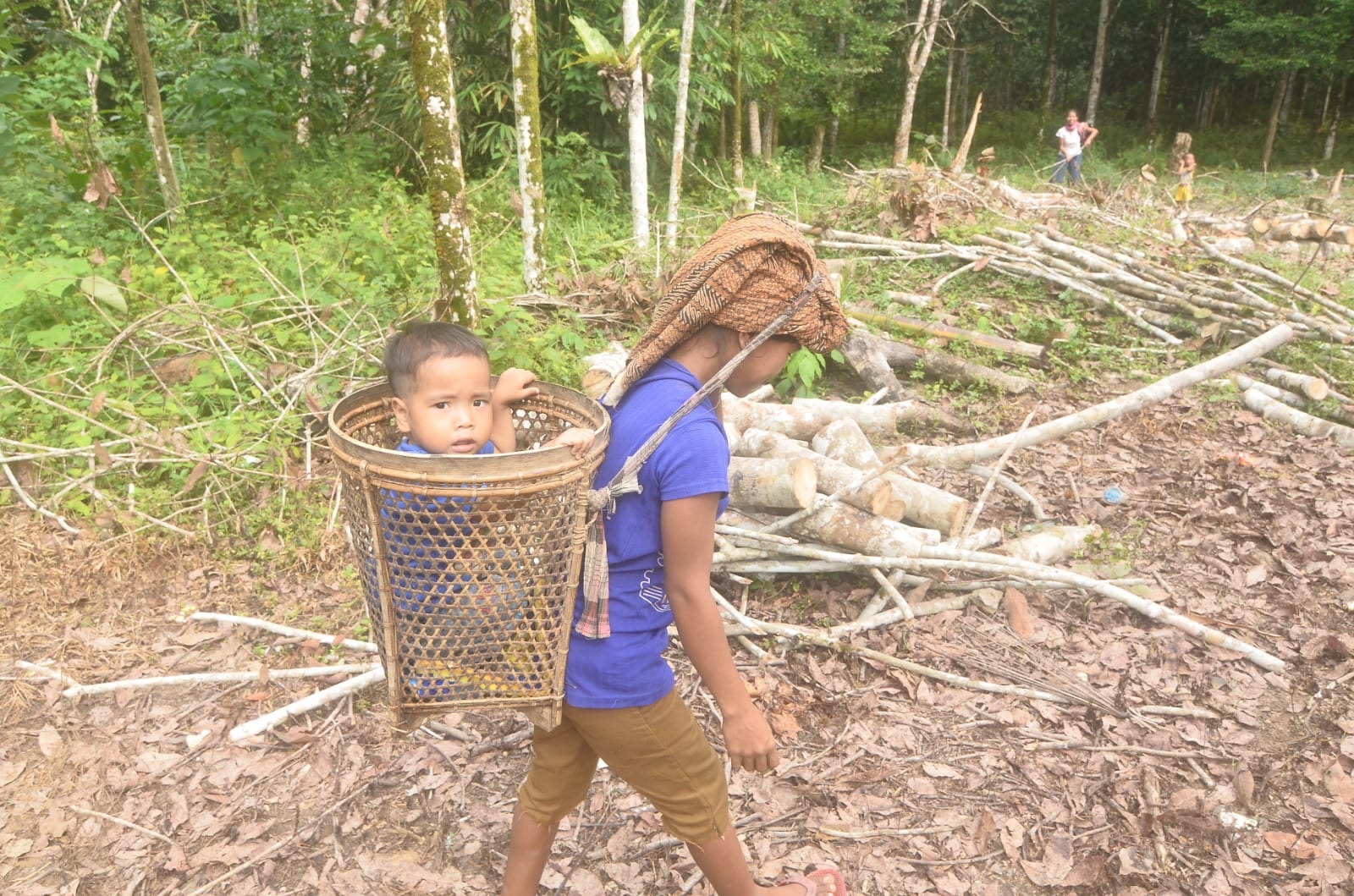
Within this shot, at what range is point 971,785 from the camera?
2957 mm

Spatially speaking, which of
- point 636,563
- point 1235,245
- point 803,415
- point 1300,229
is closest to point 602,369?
point 803,415

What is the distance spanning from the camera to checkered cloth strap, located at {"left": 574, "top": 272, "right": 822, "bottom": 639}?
5.41 ft

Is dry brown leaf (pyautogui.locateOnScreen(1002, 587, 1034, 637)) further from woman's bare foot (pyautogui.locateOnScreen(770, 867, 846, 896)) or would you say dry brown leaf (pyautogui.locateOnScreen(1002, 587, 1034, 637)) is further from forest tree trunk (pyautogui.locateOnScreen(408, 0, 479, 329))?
forest tree trunk (pyautogui.locateOnScreen(408, 0, 479, 329))

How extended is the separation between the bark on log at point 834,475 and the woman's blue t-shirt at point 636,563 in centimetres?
207

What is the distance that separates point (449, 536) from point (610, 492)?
1.09 ft

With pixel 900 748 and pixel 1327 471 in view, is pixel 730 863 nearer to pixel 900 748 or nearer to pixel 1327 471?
pixel 900 748

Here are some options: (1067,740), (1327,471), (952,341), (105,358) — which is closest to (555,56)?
(952,341)

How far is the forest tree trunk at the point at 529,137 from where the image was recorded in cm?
557

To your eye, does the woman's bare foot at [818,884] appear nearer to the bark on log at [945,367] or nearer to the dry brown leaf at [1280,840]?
the dry brown leaf at [1280,840]

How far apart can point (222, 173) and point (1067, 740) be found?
871cm

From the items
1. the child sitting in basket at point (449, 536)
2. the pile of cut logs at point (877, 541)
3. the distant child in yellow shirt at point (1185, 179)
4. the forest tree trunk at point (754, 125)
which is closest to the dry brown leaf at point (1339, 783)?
the pile of cut logs at point (877, 541)

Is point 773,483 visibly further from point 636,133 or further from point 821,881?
point 636,133

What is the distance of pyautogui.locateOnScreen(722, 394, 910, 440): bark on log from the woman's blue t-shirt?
9.88 feet

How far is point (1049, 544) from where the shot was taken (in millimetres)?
4082
